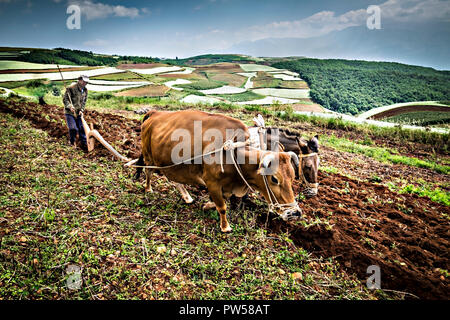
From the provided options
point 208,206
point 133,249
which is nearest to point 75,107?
point 208,206

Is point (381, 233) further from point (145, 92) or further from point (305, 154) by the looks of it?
point (145, 92)

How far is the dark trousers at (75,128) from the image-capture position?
704cm

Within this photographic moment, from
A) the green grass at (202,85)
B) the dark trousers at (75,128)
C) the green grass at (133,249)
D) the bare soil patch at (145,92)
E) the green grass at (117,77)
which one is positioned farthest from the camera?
the green grass at (202,85)

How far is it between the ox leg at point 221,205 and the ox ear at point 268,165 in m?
0.91

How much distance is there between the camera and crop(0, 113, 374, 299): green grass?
301 cm

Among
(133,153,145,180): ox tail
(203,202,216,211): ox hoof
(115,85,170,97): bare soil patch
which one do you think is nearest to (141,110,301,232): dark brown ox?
(133,153,145,180): ox tail

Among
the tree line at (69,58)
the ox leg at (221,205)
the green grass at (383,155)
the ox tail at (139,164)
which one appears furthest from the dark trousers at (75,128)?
the tree line at (69,58)

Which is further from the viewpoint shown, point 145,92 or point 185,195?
point 145,92

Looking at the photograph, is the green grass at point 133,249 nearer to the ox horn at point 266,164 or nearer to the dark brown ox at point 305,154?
the ox horn at point 266,164

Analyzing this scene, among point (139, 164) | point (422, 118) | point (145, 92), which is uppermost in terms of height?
point (145, 92)

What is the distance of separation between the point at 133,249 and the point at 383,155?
1254cm

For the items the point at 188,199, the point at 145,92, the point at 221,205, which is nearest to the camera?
the point at 221,205

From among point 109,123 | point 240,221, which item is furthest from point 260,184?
point 109,123

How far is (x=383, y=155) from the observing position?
467 inches
